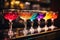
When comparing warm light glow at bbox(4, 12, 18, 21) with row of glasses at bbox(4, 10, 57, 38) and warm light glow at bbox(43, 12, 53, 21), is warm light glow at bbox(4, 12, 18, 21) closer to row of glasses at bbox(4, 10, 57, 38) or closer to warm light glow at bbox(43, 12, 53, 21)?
row of glasses at bbox(4, 10, 57, 38)

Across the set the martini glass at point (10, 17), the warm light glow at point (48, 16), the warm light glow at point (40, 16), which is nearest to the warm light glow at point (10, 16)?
the martini glass at point (10, 17)

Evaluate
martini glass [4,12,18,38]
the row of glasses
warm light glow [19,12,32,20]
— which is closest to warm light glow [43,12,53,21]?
the row of glasses

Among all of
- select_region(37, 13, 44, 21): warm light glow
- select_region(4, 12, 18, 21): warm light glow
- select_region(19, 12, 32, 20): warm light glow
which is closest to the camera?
select_region(4, 12, 18, 21): warm light glow

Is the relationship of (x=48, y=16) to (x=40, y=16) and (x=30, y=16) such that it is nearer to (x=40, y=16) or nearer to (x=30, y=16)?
(x=40, y=16)

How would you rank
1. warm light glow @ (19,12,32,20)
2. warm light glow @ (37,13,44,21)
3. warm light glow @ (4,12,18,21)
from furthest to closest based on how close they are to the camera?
warm light glow @ (37,13,44,21), warm light glow @ (19,12,32,20), warm light glow @ (4,12,18,21)

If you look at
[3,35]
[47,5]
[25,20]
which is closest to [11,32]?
[3,35]

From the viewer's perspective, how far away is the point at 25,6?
1.29 m

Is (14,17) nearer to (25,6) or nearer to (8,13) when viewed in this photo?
(8,13)

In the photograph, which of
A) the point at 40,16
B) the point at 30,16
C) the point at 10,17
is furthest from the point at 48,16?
the point at 10,17

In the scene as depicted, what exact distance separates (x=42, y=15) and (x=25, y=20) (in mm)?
220

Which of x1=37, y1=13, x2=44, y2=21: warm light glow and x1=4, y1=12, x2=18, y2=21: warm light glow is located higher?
x1=4, y1=12, x2=18, y2=21: warm light glow

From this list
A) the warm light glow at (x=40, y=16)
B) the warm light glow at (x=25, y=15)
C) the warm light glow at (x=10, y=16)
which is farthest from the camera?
the warm light glow at (x=40, y=16)

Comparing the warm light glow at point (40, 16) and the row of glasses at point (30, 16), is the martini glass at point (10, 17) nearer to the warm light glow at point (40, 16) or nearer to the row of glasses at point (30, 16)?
the row of glasses at point (30, 16)

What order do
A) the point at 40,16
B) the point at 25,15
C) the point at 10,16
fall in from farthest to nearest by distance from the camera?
the point at 40,16
the point at 25,15
the point at 10,16
